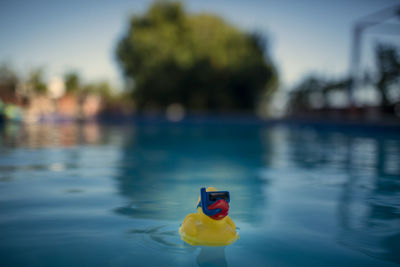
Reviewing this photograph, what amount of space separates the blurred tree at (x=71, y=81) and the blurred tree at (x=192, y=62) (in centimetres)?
1624

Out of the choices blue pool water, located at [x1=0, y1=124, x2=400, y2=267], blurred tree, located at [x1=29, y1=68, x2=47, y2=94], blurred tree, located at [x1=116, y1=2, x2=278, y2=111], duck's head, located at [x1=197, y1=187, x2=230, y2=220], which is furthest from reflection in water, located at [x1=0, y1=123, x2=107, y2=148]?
blurred tree, located at [x1=29, y1=68, x2=47, y2=94]

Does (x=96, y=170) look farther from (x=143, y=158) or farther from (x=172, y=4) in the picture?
(x=172, y=4)

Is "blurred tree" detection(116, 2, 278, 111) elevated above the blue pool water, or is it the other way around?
"blurred tree" detection(116, 2, 278, 111)

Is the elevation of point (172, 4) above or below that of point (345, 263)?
above

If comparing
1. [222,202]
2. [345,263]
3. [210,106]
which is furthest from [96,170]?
[210,106]

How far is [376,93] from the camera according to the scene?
16172mm

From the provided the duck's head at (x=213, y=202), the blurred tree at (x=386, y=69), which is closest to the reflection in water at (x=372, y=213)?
the duck's head at (x=213, y=202)

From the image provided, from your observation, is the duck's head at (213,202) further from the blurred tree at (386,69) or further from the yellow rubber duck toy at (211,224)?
the blurred tree at (386,69)

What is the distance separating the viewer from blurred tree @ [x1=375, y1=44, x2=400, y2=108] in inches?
619

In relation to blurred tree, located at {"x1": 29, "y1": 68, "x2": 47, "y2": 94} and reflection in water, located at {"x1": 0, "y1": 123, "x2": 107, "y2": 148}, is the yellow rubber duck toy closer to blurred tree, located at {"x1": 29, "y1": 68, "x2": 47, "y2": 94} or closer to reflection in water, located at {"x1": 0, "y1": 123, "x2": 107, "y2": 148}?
reflection in water, located at {"x1": 0, "y1": 123, "x2": 107, "y2": 148}

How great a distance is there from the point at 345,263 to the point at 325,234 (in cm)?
55

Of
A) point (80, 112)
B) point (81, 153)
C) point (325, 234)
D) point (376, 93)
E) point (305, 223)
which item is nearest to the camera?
point (325, 234)

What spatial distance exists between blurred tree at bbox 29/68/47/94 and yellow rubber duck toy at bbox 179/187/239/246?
43643 mm

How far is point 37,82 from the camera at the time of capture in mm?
40875
